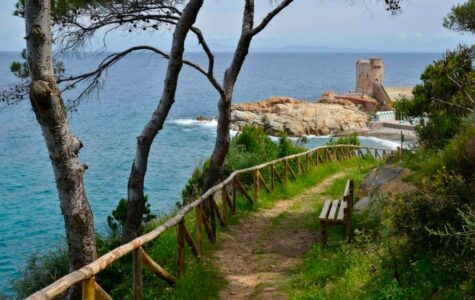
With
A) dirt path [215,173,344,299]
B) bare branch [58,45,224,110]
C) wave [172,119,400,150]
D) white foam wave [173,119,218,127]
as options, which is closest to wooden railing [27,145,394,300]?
dirt path [215,173,344,299]

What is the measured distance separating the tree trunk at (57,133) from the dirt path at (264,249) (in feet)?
6.64

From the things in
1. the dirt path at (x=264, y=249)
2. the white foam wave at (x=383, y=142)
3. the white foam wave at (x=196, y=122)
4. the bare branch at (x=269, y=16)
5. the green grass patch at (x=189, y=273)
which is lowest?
the white foam wave at (x=383, y=142)

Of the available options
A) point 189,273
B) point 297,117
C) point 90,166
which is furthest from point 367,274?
point 297,117

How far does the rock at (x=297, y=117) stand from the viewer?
5386cm

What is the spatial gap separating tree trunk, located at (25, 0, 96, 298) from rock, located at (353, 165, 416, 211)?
453 cm

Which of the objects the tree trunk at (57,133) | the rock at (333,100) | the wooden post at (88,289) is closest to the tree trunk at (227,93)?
the tree trunk at (57,133)

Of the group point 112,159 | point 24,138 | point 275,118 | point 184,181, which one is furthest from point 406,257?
point 275,118

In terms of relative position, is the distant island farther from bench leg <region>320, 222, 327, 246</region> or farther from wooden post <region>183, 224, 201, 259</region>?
wooden post <region>183, 224, 201, 259</region>

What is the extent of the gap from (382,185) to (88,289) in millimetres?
6521

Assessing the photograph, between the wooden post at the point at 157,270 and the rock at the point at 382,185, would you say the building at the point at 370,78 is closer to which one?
the rock at the point at 382,185

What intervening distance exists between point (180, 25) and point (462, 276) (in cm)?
612

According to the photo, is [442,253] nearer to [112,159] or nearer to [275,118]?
[112,159]

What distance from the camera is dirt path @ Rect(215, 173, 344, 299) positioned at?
23.9ft

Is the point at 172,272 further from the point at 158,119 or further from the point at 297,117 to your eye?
the point at 297,117
